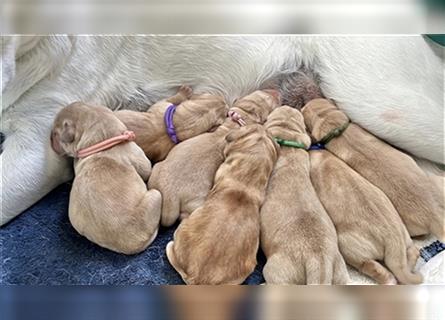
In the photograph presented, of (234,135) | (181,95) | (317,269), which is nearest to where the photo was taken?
(317,269)

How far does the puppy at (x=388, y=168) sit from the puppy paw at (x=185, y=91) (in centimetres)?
25

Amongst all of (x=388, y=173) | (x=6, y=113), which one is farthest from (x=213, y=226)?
(x=6, y=113)

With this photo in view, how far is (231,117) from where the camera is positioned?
1306mm

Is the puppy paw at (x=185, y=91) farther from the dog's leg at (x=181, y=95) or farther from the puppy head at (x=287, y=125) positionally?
the puppy head at (x=287, y=125)

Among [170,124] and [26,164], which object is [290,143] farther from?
[26,164]

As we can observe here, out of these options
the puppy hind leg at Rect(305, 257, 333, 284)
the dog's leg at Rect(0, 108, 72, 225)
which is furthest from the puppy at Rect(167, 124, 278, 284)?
the dog's leg at Rect(0, 108, 72, 225)

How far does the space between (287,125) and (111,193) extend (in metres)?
0.38

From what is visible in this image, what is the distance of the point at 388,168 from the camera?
1.29m

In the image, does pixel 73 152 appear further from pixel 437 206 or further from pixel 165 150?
pixel 437 206

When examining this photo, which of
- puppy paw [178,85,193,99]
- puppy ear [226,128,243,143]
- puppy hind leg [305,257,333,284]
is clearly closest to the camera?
puppy hind leg [305,257,333,284]

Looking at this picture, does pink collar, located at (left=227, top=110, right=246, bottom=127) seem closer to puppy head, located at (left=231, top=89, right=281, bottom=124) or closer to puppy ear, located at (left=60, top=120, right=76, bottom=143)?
puppy head, located at (left=231, top=89, right=281, bottom=124)

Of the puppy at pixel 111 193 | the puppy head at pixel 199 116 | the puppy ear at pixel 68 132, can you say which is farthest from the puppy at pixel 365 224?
the puppy ear at pixel 68 132

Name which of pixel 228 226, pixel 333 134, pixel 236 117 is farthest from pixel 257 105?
pixel 228 226

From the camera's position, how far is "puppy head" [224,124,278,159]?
1.25 m
